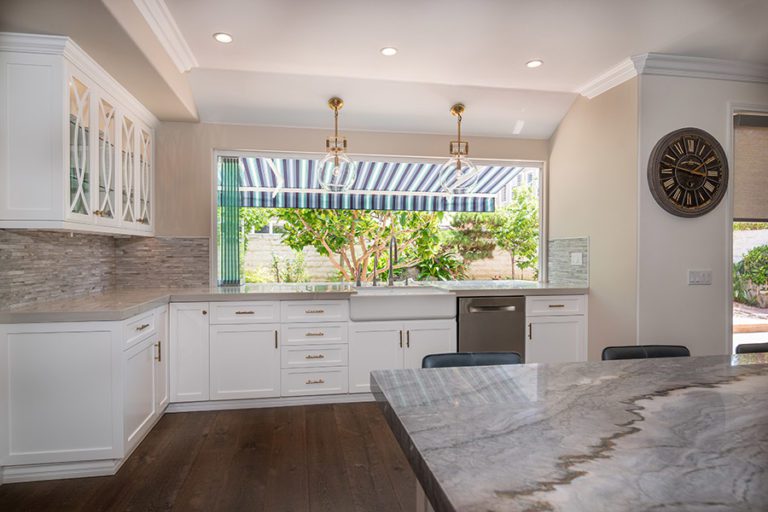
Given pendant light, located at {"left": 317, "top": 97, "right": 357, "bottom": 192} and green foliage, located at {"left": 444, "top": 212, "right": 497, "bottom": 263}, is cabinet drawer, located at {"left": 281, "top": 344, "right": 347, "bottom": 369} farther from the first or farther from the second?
green foliage, located at {"left": 444, "top": 212, "right": 497, "bottom": 263}

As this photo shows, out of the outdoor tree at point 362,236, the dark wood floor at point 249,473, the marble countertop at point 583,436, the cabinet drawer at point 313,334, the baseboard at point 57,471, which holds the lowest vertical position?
the dark wood floor at point 249,473

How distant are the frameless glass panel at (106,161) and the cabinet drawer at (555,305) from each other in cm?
313

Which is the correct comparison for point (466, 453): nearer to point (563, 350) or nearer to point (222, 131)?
point (563, 350)

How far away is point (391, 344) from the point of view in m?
3.50

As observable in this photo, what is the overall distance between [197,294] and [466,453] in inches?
114

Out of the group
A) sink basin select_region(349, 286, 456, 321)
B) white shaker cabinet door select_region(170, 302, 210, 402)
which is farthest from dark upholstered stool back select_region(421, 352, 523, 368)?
white shaker cabinet door select_region(170, 302, 210, 402)

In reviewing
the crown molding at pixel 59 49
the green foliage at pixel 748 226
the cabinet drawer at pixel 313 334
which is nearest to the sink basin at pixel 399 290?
the cabinet drawer at pixel 313 334

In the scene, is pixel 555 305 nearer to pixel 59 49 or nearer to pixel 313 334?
pixel 313 334

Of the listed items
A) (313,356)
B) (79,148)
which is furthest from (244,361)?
(79,148)

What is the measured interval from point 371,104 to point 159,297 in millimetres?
2233

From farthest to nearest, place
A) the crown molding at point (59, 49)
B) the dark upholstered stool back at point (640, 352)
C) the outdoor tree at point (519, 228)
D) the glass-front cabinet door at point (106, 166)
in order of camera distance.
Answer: the outdoor tree at point (519, 228) < the glass-front cabinet door at point (106, 166) < the crown molding at point (59, 49) < the dark upholstered stool back at point (640, 352)

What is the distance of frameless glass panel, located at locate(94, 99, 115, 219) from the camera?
8.89ft

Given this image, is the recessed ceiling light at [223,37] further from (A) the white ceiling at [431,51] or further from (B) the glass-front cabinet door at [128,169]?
(B) the glass-front cabinet door at [128,169]

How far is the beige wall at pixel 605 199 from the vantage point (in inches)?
128
